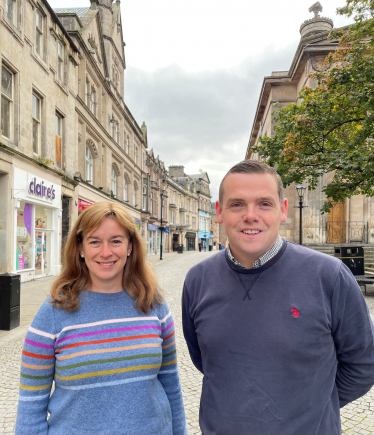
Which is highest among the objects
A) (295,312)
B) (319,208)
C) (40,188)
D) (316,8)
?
(316,8)

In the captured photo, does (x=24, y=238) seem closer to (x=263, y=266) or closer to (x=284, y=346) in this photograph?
(x=263, y=266)

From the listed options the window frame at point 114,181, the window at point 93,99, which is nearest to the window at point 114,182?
the window frame at point 114,181

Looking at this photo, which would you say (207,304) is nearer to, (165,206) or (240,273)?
(240,273)

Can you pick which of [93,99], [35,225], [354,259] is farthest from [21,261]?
[93,99]

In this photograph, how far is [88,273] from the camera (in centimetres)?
197

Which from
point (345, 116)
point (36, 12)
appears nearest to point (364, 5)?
point (345, 116)

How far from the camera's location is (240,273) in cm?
169

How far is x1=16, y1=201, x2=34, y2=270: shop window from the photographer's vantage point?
12844mm

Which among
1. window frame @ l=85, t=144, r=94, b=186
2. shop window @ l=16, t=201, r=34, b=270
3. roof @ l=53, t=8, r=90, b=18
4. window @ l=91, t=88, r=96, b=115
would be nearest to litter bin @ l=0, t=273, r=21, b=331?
shop window @ l=16, t=201, r=34, b=270

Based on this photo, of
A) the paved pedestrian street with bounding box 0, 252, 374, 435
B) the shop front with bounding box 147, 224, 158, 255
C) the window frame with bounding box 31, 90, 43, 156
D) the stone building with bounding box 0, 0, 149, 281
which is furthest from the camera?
the shop front with bounding box 147, 224, 158, 255

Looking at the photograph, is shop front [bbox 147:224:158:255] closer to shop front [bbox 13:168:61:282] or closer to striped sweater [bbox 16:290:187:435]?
shop front [bbox 13:168:61:282]

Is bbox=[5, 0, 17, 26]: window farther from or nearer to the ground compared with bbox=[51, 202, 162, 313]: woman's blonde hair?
farther from the ground

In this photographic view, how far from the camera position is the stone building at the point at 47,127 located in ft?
39.2

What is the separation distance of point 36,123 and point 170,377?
580 inches
